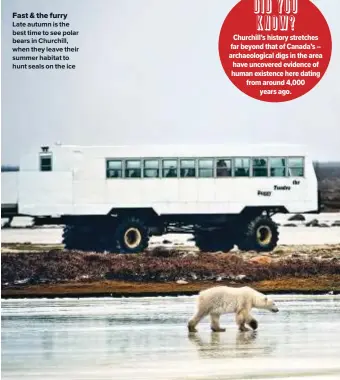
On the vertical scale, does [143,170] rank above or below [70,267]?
above

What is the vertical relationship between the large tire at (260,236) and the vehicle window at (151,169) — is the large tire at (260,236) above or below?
below

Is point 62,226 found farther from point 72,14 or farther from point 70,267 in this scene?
point 72,14

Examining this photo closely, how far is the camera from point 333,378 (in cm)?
870

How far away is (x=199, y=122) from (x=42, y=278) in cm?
130

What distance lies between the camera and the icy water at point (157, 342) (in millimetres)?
8695

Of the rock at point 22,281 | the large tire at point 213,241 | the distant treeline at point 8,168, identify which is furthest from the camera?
the large tire at point 213,241

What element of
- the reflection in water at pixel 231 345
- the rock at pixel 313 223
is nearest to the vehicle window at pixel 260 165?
the rock at pixel 313 223

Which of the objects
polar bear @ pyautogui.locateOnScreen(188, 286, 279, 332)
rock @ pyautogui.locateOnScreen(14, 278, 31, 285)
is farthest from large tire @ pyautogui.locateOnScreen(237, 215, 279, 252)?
rock @ pyautogui.locateOnScreen(14, 278, 31, 285)

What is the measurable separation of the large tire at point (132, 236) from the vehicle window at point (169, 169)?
0.32 m

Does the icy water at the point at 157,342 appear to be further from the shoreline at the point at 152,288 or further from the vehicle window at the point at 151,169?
the vehicle window at the point at 151,169

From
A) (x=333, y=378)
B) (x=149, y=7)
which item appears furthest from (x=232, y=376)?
(x=149, y=7)

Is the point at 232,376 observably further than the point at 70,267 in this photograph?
No

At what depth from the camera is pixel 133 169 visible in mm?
9383

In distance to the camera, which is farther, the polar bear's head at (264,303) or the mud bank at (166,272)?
the mud bank at (166,272)
